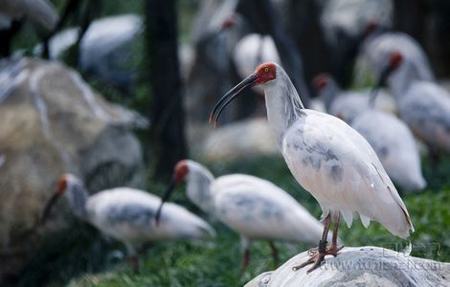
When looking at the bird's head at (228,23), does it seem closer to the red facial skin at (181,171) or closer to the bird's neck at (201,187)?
the red facial skin at (181,171)

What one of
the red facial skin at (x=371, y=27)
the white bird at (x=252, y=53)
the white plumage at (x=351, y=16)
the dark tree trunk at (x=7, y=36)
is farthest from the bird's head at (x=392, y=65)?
the white plumage at (x=351, y=16)

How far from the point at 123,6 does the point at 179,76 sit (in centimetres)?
496

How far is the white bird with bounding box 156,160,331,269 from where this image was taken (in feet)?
27.2

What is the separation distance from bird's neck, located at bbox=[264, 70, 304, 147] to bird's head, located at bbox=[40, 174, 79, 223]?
398cm

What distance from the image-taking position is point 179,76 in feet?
41.1

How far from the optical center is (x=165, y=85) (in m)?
12.5

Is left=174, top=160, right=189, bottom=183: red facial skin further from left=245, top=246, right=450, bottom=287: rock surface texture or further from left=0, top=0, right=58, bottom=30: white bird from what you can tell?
left=245, top=246, right=450, bottom=287: rock surface texture

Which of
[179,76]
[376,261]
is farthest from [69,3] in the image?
[376,261]

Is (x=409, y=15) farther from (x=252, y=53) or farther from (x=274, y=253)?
(x=274, y=253)

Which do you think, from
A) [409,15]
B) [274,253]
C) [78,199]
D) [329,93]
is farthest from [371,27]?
[274,253]

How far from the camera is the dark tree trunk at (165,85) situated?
12.2 meters

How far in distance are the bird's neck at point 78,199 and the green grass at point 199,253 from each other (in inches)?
16.1

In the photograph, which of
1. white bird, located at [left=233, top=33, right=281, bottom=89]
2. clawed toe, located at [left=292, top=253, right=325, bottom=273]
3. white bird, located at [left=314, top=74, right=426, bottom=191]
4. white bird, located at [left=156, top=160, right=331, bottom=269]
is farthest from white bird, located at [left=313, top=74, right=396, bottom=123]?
clawed toe, located at [left=292, top=253, right=325, bottom=273]

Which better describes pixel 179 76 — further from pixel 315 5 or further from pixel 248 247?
pixel 315 5
